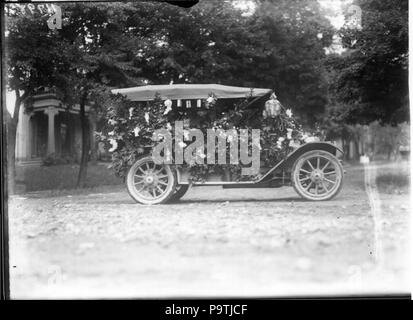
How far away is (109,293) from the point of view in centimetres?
408

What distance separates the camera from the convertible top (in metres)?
4.52

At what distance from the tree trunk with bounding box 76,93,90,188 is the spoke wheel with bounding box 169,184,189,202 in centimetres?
85

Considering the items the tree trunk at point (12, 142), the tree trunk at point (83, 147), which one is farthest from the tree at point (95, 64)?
the tree trunk at point (12, 142)

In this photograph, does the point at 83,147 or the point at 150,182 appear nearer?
the point at 83,147

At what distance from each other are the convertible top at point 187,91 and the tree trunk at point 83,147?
1.09ft

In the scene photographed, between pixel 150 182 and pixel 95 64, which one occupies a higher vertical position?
pixel 95 64

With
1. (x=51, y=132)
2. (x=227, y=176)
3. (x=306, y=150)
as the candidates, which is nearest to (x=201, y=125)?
(x=227, y=176)

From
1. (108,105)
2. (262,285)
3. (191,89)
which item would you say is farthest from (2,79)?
(262,285)

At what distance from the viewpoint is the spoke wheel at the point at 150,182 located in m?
4.67

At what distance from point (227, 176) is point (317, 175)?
87 cm

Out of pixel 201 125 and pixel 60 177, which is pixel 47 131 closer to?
pixel 60 177

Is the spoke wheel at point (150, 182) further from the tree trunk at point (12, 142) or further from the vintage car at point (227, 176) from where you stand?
the tree trunk at point (12, 142)

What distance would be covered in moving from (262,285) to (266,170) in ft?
3.69

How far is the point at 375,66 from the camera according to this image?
443 cm
